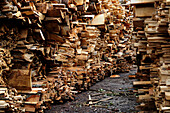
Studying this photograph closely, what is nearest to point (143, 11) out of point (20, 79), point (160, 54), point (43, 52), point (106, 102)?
point (160, 54)

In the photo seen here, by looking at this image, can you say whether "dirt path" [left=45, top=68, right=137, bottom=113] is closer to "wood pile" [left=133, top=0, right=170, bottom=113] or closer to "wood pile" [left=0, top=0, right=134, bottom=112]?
"wood pile" [left=0, top=0, right=134, bottom=112]

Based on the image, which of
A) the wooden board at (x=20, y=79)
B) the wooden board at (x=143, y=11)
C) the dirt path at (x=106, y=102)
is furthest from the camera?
the dirt path at (x=106, y=102)

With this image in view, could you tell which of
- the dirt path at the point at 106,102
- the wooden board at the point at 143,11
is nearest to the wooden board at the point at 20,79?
the dirt path at the point at 106,102

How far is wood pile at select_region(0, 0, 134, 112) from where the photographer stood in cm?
429

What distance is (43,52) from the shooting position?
5254 mm

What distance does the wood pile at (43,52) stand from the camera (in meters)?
4.29

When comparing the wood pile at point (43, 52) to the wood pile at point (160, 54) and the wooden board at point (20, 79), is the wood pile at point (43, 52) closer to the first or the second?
the wooden board at point (20, 79)

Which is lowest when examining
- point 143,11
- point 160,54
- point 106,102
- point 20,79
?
point 106,102

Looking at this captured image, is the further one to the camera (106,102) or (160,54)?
(106,102)

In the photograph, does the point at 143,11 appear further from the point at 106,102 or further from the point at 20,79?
the point at 20,79

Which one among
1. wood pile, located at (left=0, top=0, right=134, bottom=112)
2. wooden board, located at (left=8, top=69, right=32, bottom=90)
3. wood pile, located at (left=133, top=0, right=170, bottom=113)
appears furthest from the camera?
wooden board, located at (left=8, top=69, right=32, bottom=90)

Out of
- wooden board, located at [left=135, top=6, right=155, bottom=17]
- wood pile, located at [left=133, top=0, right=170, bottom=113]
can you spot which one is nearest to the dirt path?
wood pile, located at [left=133, top=0, right=170, bottom=113]

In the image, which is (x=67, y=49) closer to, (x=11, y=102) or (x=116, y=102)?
(x=116, y=102)

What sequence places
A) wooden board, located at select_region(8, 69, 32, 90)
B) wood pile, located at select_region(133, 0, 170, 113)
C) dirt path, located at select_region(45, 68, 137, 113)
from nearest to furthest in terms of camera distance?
wood pile, located at select_region(133, 0, 170, 113)
wooden board, located at select_region(8, 69, 32, 90)
dirt path, located at select_region(45, 68, 137, 113)
